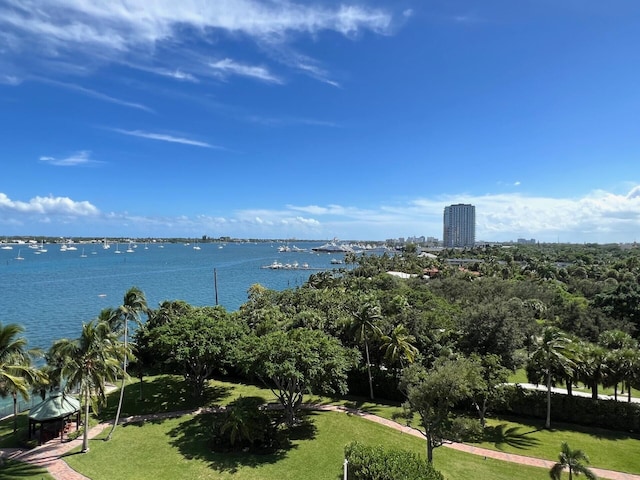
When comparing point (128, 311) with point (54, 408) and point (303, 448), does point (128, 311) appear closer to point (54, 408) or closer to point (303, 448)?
point (54, 408)

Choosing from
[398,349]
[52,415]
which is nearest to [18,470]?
[52,415]

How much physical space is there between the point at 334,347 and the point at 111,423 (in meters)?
15.4

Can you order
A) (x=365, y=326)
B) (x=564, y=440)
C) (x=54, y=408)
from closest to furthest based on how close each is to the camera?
(x=54, y=408) < (x=564, y=440) < (x=365, y=326)

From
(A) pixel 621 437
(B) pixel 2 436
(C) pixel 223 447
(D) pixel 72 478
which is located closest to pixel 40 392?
A: (B) pixel 2 436

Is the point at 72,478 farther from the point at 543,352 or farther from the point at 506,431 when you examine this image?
the point at 543,352

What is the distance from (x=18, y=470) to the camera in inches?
762

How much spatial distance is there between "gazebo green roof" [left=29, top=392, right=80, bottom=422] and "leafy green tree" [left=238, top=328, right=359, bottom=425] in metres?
10.6

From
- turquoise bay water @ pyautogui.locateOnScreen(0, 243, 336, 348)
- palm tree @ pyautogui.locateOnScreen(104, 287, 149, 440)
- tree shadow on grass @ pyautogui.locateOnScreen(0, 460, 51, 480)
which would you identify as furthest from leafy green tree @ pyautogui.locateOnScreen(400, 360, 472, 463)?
turquoise bay water @ pyautogui.locateOnScreen(0, 243, 336, 348)

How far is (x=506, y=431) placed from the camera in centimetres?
2570

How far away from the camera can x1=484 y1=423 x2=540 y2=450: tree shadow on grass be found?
23750 mm

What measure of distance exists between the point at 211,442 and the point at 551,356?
22570mm

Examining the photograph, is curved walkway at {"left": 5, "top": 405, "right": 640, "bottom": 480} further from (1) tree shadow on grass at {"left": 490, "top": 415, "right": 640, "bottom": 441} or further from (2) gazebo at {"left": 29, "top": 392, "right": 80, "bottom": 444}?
(1) tree shadow on grass at {"left": 490, "top": 415, "right": 640, "bottom": 441}

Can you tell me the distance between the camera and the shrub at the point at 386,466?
1461cm

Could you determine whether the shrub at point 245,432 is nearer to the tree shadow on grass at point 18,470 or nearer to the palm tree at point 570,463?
the tree shadow on grass at point 18,470
